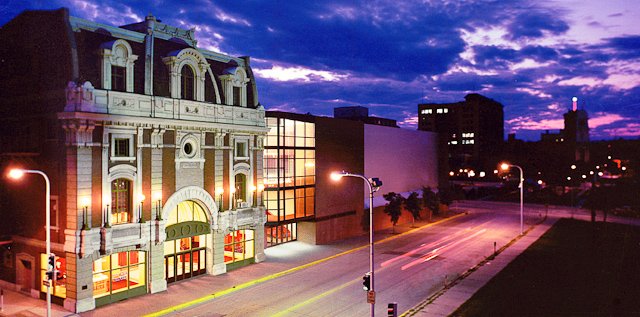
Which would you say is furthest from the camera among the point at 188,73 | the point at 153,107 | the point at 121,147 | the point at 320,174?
the point at 320,174

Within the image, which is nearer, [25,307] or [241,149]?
[25,307]

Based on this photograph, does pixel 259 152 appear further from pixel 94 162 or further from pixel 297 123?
pixel 94 162

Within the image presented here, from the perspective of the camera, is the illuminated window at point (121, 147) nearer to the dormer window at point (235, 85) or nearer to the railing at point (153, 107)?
the railing at point (153, 107)

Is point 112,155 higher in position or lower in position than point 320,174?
higher

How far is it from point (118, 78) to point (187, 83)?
5.04 meters

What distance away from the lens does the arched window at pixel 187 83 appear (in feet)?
105

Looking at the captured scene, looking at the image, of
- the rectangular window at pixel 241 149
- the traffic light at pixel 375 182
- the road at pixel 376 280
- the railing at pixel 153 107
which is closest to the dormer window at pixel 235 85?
the railing at pixel 153 107

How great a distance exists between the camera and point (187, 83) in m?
32.3

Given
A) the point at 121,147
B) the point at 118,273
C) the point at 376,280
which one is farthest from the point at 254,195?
the point at 118,273

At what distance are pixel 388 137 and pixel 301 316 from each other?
38.9m

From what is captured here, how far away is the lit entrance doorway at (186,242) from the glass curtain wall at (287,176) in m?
8.55

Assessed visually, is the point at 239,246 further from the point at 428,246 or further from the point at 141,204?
the point at 428,246

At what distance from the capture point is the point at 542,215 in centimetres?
7194

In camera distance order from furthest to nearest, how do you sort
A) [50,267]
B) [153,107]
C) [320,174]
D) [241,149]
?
[320,174] → [241,149] → [153,107] → [50,267]
